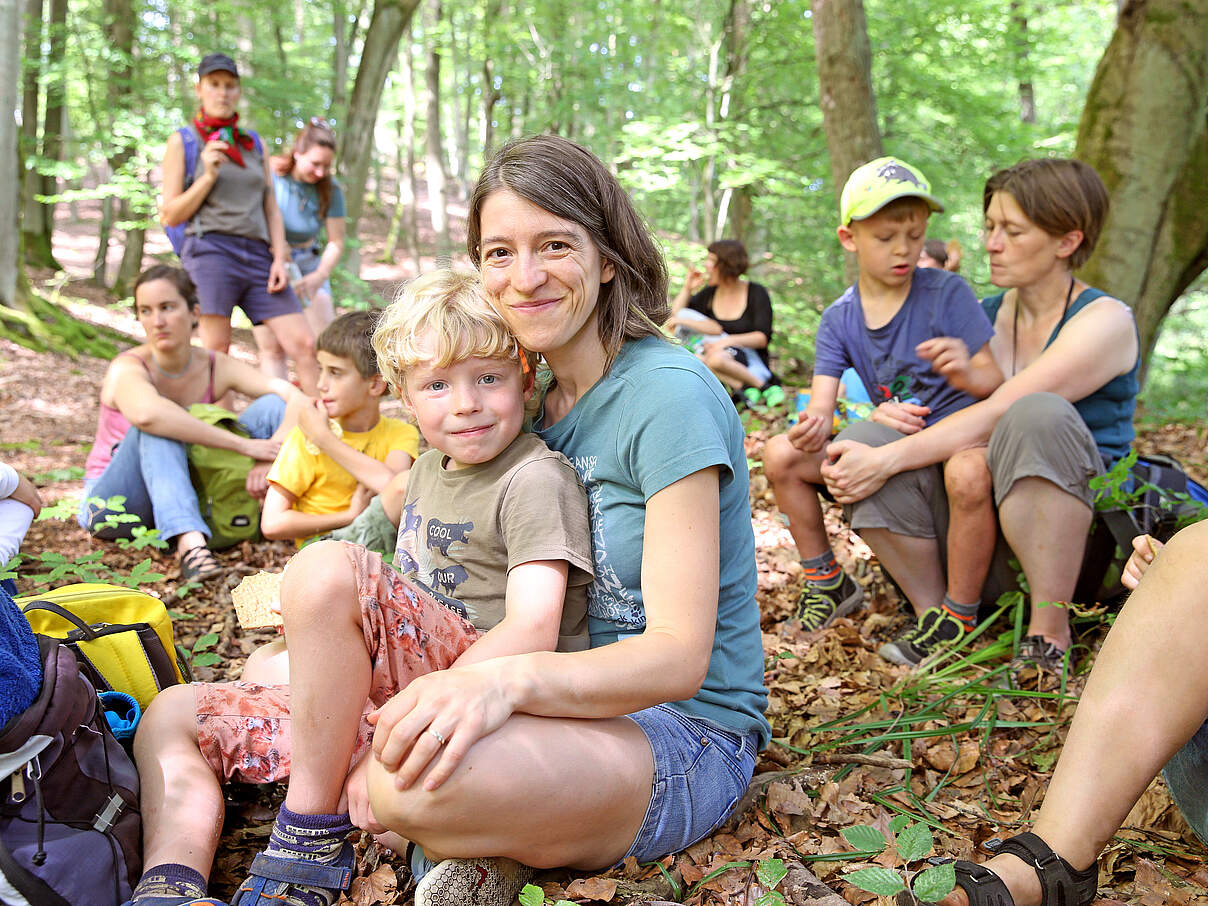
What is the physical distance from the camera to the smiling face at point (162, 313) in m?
4.32

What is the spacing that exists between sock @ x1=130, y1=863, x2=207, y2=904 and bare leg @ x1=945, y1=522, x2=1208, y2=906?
150 centimetres

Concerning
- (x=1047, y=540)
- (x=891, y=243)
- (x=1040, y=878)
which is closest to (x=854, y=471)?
(x=1047, y=540)

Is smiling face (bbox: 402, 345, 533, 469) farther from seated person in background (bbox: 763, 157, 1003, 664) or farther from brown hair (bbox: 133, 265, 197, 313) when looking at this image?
brown hair (bbox: 133, 265, 197, 313)

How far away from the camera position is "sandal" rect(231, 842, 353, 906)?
1.77 m

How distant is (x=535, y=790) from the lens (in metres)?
1.55

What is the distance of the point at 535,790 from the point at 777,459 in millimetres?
2069

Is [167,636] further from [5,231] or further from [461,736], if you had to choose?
[5,231]

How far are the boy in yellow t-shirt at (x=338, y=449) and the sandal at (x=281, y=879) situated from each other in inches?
82.2

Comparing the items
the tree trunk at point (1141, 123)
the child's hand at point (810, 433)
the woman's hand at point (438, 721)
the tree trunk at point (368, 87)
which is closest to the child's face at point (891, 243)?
the child's hand at point (810, 433)

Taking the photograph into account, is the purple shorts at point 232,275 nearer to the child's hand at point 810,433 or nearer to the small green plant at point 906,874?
the child's hand at point 810,433

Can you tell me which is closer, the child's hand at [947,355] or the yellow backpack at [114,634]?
the yellow backpack at [114,634]

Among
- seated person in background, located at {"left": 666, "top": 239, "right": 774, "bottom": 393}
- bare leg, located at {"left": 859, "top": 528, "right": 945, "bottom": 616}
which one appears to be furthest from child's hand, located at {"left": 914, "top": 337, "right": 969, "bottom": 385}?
seated person in background, located at {"left": 666, "top": 239, "right": 774, "bottom": 393}

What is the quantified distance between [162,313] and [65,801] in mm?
3107

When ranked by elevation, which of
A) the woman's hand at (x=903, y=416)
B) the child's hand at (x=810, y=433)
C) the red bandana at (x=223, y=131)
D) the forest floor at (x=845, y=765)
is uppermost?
the red bandana at (x=223, y=131)
